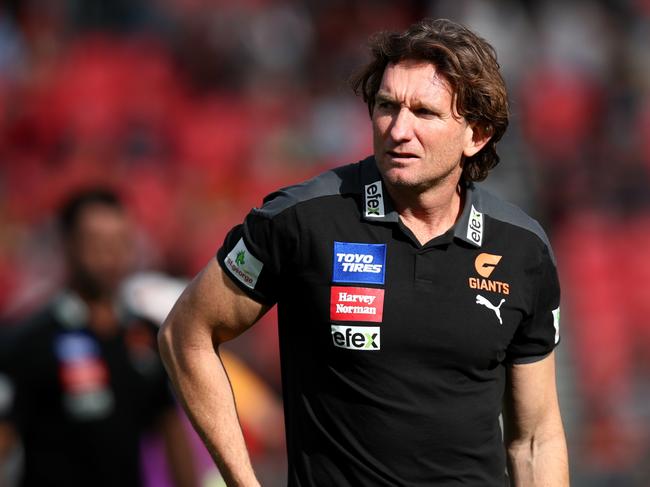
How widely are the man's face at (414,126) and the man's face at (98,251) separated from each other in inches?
103

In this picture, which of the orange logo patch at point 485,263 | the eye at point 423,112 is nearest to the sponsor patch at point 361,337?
the orange logo patch at point 485,263

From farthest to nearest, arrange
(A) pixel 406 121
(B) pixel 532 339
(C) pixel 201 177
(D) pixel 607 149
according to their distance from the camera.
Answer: (D) pixel 607 149
(C) pixel 201 177
(B) pixel 532 339
(A) pixel 406 121

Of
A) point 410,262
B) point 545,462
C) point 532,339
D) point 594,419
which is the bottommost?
point 594,419

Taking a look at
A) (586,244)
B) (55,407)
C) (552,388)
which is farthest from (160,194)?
(552,388)

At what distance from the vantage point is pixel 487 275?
12.0 feet

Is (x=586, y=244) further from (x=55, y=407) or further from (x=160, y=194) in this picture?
(x=55, y=407)

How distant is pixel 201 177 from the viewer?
1185cm

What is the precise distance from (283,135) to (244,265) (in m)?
9.05

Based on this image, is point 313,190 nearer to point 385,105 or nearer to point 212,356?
point 385,105

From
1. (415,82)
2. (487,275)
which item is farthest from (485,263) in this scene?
(415,82)

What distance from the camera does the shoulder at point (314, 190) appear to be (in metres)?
3.54

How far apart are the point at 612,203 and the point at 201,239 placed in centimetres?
394

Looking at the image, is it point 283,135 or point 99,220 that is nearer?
point 99,220

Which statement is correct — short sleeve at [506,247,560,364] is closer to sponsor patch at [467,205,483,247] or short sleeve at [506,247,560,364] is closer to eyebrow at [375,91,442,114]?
sponsor patch at [467,205,483,247]
